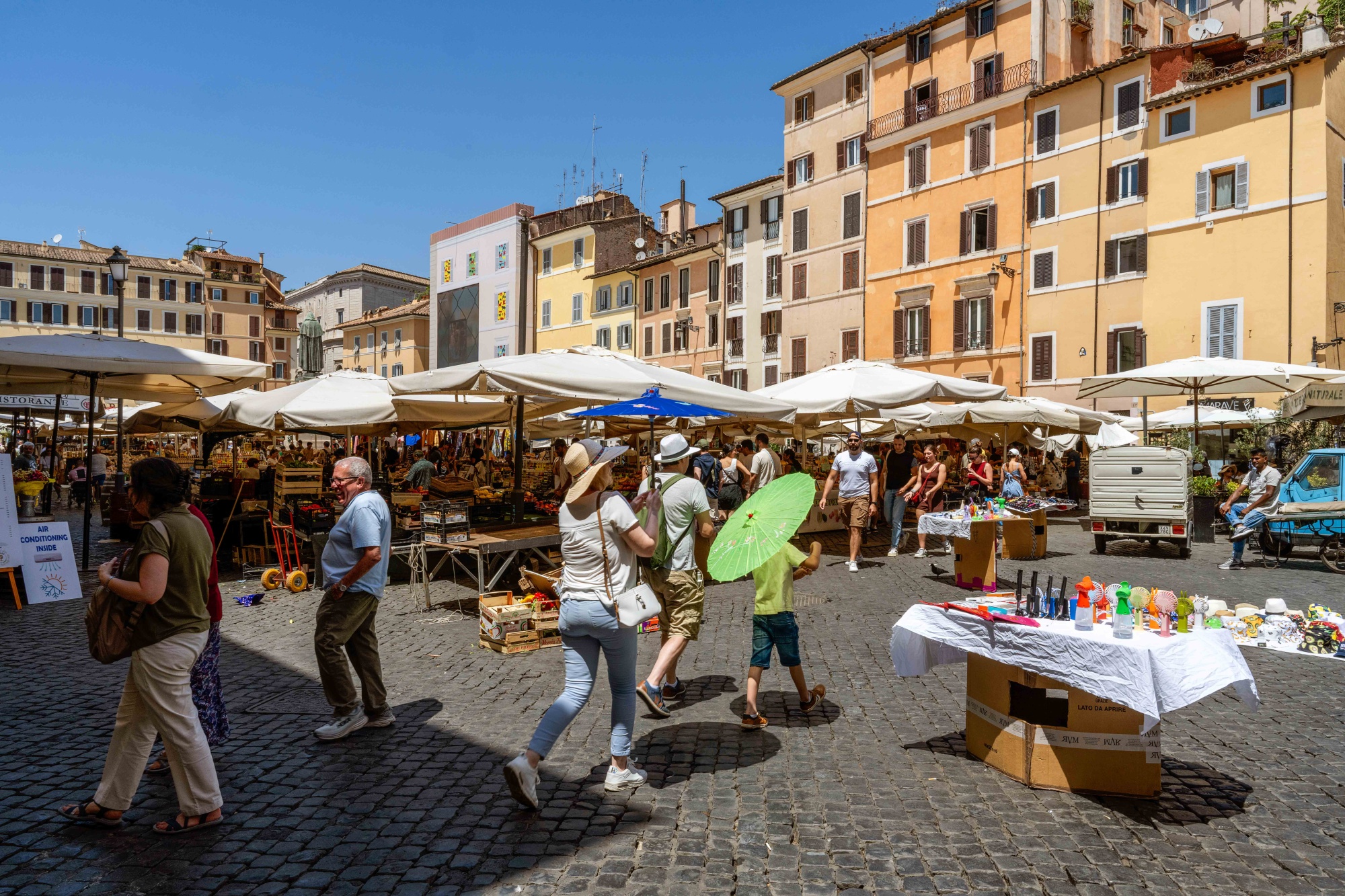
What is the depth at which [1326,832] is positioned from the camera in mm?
4008

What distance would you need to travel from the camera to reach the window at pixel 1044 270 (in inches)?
1148

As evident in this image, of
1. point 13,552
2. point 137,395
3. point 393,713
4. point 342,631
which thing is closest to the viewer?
point 342,631

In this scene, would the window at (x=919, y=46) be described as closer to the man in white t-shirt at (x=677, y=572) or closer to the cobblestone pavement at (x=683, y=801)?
the cobblestone pavement at (x=683, y=801)

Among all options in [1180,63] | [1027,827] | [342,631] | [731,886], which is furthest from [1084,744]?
[1180,63]

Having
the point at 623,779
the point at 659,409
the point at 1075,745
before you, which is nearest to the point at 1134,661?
the point at 1075,745

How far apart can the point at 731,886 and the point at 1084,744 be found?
6.38 ft

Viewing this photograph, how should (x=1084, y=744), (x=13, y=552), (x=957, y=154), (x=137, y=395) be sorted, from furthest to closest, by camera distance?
(x=957, y=154), (x=137, y=395), (x=13, y=552), (x=1084, y=744)

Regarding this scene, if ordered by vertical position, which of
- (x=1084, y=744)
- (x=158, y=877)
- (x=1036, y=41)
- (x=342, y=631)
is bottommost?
(x=158, y=877)

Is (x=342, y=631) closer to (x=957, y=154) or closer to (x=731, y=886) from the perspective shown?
(x=731, y=886)

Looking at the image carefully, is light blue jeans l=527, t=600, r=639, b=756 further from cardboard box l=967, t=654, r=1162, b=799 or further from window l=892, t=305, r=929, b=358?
window l=892, t=305, r=929, b=358

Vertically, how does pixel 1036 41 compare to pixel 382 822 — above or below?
above

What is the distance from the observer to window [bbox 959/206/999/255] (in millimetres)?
30969

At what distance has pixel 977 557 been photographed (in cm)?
1054

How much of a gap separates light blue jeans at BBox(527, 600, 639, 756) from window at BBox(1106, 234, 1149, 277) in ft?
89.5
